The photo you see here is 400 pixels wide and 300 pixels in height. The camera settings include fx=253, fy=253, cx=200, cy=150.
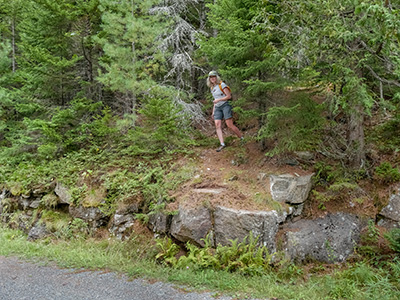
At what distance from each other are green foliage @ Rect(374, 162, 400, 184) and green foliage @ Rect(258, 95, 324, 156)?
4.48ft

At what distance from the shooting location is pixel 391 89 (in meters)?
5.90

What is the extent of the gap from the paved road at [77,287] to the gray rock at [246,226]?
139cm

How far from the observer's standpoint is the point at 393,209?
198 inches

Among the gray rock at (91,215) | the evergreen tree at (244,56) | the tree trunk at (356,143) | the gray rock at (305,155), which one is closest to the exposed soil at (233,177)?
the gray rock at (305,155)

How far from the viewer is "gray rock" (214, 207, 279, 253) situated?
487 centimetres

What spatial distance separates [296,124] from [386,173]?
83.9 inches

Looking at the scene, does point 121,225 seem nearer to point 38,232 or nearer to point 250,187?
point 38,232

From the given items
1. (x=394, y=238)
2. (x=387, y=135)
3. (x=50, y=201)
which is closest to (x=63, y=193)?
(x=50, y=201)

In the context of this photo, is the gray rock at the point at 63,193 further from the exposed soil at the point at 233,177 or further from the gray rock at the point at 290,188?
the gray rock at the point at 290,188

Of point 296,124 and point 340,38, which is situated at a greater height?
point 340,38

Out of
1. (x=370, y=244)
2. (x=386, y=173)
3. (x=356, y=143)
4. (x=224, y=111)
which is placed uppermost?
(x=224, y=111)

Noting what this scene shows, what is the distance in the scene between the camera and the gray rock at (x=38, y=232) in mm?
6703

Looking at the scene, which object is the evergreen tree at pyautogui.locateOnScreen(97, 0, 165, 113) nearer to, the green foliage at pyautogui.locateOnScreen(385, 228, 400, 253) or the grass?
the grass

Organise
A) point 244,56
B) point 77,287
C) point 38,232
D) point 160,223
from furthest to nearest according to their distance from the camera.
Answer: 1. point 38,232
2. point 244,56
3. point 160,223
4. point 77,287
